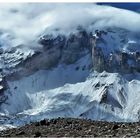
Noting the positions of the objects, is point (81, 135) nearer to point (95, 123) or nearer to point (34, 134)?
point (34, 134)

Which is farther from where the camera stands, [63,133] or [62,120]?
[62,120]

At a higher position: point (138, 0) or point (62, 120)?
point (138, 0)

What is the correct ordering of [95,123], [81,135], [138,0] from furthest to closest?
[95,123]
[81,135]
[138,0]

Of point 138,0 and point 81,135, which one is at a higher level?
point 138,0

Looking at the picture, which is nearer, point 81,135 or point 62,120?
point 81,135

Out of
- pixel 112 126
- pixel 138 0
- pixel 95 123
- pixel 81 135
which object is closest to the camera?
pixel 138 0

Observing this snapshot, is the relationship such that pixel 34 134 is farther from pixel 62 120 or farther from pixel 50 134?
pixel 62 120

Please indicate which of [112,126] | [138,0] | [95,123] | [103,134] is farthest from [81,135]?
[138,0]

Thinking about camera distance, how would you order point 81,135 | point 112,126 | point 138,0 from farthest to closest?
point 112,126
point 81,135
point 138,0

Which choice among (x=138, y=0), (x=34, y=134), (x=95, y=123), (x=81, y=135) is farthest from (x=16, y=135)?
(x=138, y=0)
